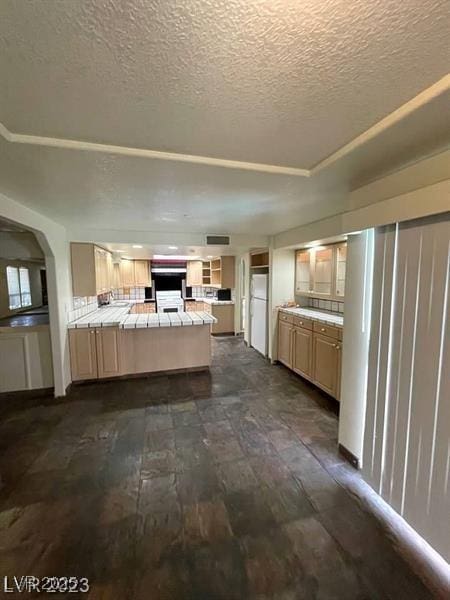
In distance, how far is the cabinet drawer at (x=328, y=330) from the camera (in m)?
3.09

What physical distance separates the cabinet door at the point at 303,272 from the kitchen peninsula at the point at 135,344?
1599 mm

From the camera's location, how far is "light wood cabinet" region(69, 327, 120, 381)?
12.5ft

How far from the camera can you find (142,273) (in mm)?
7234

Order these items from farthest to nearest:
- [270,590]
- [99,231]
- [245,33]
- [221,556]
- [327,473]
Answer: [99,231] → [327,473] → [221,556] → [270,590] → [245,33]

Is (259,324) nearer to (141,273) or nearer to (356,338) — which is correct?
(356,338)

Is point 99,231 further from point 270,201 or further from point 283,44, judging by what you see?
point 283,44

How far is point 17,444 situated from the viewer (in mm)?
2480

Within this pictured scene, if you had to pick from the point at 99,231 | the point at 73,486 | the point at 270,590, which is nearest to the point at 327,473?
the point at 270,590

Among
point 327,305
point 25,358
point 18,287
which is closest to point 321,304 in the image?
point 327,305

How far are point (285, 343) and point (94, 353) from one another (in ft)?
9.48

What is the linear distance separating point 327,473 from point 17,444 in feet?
8.98

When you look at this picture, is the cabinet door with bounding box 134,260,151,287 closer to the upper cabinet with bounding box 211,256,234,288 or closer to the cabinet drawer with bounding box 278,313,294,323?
the upper cabinet with bounding box 211,256,234,288

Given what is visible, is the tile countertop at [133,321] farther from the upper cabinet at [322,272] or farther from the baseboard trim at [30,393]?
the upper cabinet at [322,272]

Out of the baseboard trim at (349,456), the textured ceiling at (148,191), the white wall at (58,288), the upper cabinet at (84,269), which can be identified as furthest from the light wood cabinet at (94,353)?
the baseboard trim at (349,456)
